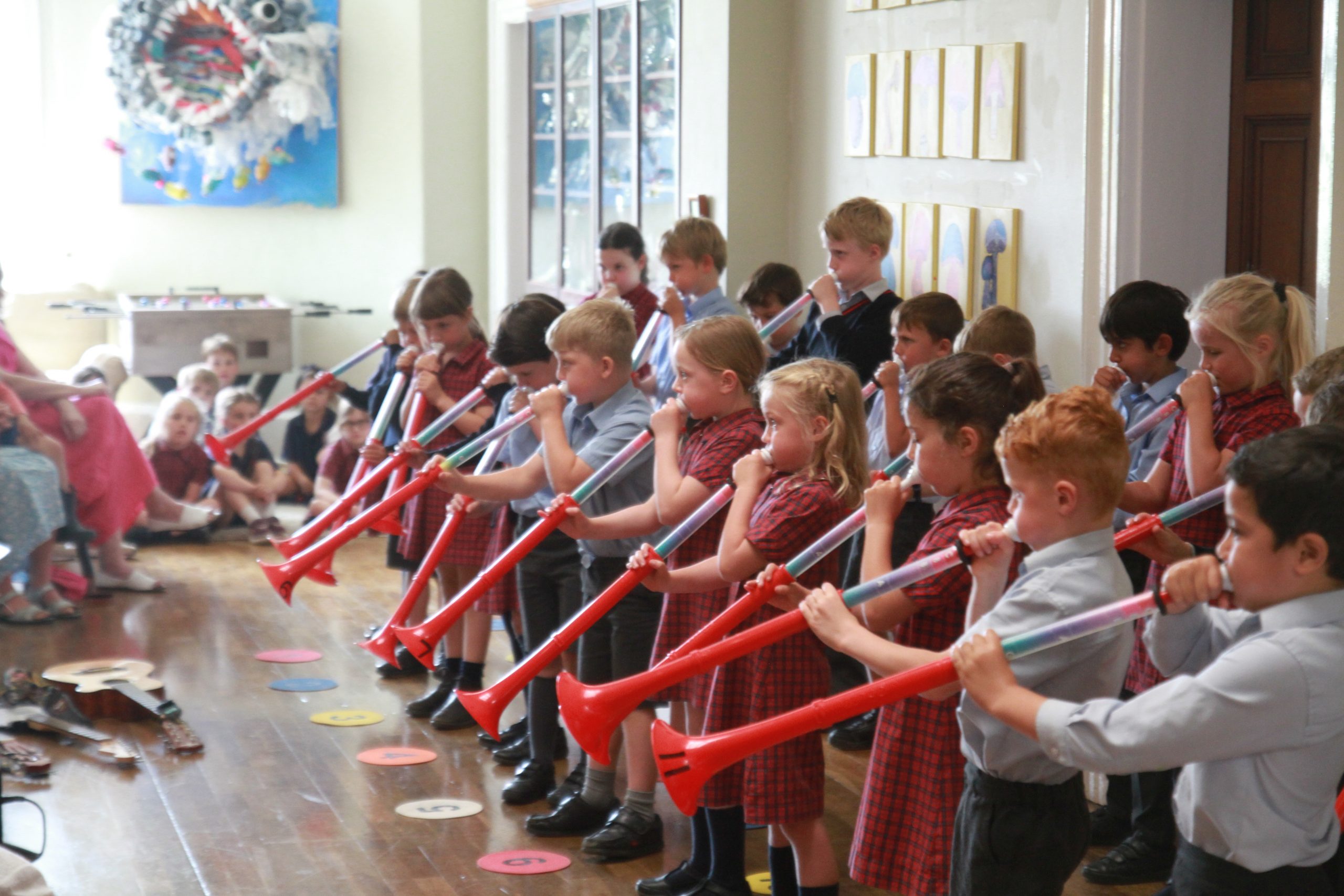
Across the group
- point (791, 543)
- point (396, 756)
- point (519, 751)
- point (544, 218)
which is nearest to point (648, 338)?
point (519, 751)

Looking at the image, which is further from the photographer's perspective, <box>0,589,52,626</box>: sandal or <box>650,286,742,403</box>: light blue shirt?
<box>0,589,52,626</box>: sandal

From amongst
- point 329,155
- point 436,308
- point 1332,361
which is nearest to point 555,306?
point 436,308

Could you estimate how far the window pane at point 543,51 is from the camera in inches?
303

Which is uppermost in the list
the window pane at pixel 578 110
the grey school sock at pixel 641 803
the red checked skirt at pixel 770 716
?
the window pane at pixel 578 110

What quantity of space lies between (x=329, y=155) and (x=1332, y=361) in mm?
6829

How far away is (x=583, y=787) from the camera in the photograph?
3541mm

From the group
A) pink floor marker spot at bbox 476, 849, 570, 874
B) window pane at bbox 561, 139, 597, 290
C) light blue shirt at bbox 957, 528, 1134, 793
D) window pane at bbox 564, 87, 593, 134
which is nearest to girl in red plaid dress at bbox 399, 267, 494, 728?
pink floor marker spot at bbox 476, 849, 570, 874

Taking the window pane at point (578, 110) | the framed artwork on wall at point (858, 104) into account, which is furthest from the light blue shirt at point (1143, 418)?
the window pane at point (578, 110)

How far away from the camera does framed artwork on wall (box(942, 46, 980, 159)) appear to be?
458cm

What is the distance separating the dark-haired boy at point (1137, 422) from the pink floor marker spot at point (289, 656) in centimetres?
266

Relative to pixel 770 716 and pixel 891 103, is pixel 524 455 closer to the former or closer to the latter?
pixel 770 716

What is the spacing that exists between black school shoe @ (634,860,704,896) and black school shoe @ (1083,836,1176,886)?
82 cm

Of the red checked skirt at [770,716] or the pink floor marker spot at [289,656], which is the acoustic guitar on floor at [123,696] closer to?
the pink floor marker spot at [289,656]

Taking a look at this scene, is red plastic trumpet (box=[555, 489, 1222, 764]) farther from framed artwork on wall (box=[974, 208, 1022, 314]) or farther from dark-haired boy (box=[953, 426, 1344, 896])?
framed artwork on wall (box=[974, 208, 1022, 314])
